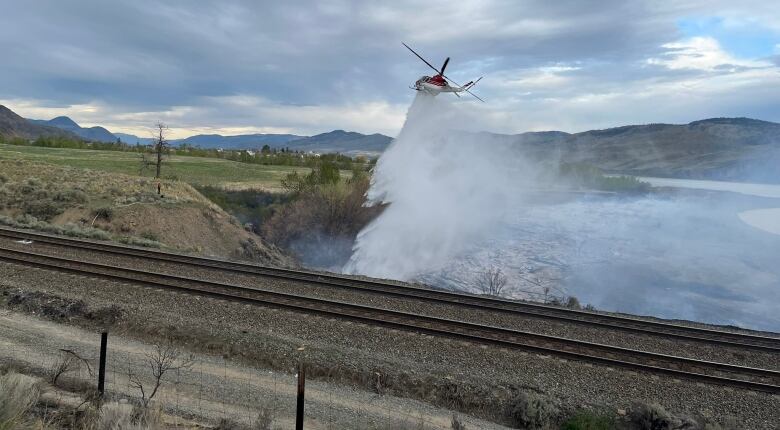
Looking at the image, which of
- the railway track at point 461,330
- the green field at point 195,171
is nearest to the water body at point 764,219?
the green field at point 195,171

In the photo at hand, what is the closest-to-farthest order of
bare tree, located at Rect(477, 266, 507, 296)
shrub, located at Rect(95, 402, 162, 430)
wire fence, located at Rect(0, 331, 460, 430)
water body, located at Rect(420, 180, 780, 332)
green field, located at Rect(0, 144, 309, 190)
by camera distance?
shrub, located at Rect(95, 402, 162, 430) → wire fence, located at Rect(0, 331, 460, 430) → bare tree, located at Rect(477, 266, 507, 296) → water body, located at Rect(420, 180, 780, 332) → green field, located at Rect(0, 144, 309, 190)

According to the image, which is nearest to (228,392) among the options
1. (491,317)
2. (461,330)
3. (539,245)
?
(461,330)

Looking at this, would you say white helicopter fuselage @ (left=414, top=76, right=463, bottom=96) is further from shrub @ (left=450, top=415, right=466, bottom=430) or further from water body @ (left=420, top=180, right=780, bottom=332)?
shrub @ (left=450, top=415, right=466, bottom=430)

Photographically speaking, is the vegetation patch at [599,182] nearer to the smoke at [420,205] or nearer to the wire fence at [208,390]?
the smoke at [420,205]

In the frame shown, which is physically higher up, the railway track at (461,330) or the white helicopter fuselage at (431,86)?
the white helicopter fuselage at (431,86)

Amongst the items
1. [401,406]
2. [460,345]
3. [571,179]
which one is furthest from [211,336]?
[571,179]

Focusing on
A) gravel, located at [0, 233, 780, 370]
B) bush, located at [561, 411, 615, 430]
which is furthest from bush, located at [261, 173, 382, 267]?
bush, located at [561, 411, 615, 430]
